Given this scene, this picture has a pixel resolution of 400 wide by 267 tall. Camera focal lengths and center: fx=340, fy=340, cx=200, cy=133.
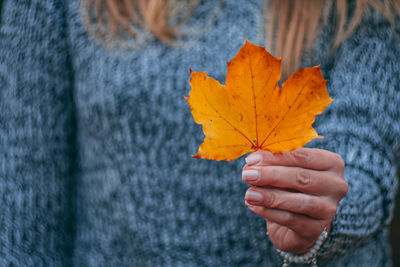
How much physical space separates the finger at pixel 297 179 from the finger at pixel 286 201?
10mm

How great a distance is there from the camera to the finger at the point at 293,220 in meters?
0.47

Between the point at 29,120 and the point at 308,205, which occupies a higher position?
the point at 29,120

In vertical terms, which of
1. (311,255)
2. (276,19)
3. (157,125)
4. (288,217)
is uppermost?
(276,19)

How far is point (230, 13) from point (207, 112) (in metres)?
0.40

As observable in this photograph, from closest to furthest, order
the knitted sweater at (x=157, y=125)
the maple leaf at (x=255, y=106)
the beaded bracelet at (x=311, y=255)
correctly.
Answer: the maple leaf at (x=255, y=106), the beaded bracelet at (x=311, y=255), the knitted sweater at (x=157, y=125)

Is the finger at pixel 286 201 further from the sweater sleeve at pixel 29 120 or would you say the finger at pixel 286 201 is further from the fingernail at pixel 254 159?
the sweater sleeve at pixel 29 120

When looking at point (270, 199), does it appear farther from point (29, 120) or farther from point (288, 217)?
point (29, 120)

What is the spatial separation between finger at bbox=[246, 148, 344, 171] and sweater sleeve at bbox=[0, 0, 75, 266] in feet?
1.72

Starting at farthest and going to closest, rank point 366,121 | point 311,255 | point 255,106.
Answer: point 366,121, point 311,255, point 255,106

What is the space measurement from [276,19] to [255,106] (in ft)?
1.13

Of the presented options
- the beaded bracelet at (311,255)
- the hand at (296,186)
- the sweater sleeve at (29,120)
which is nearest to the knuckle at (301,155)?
the hand at (296,186)

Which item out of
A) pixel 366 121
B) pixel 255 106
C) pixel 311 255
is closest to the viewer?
pixel 255 106

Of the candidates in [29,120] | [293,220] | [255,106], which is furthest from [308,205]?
[29,120]

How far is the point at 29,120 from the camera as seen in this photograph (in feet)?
2.43
